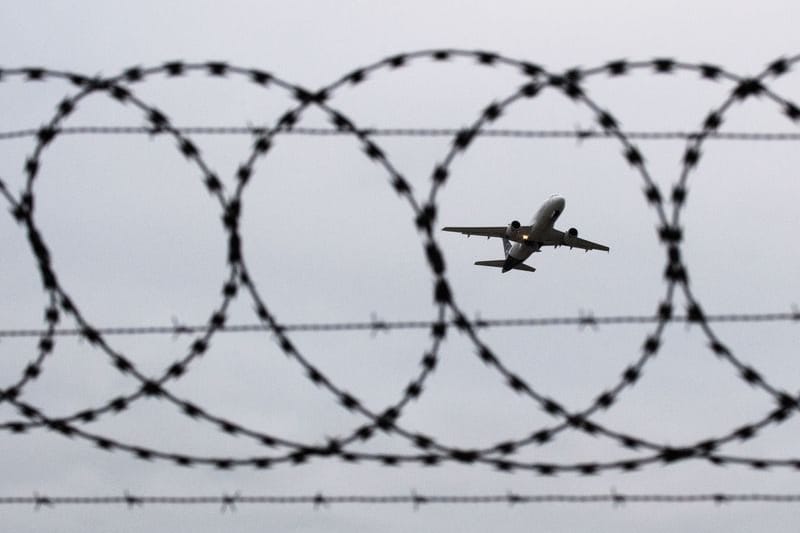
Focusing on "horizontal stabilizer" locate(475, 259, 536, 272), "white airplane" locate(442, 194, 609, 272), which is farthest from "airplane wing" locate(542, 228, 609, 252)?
"horizontal stabilizer" locate(475, 259, 536, 272)

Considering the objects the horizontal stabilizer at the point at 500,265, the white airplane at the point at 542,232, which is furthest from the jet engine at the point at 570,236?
the horizontal stabilizer at the point at 500,265

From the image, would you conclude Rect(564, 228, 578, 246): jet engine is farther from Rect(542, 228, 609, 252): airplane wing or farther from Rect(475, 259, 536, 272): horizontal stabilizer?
Rect(475, 259, 536, 272): horizontal stabilizer

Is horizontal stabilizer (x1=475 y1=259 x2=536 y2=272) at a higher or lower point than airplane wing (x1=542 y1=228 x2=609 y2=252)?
higher

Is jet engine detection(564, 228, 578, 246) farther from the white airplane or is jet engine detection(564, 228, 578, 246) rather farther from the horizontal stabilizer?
the horizontal stabilizer

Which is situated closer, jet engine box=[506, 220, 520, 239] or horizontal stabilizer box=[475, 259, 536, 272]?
jet engine box=[506, 220, 520, 239]

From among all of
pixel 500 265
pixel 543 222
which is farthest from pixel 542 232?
pixel 500 265

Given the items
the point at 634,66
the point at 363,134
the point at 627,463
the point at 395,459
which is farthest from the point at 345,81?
the point at 627,463
